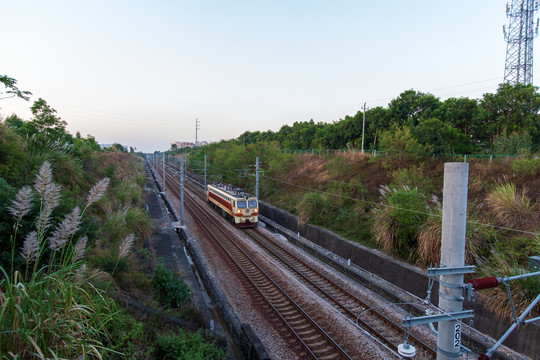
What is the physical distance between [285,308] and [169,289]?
386cm

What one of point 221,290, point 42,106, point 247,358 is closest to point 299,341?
point 247,358

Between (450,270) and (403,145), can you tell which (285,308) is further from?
(403,145)

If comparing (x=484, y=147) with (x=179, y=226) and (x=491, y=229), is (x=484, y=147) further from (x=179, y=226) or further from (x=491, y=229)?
(x=179, y=226)

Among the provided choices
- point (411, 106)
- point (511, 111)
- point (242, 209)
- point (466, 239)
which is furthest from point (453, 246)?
point (411, 106)

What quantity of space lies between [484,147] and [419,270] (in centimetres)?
1628

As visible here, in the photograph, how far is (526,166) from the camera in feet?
44.7

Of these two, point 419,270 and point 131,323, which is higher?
point 131,323

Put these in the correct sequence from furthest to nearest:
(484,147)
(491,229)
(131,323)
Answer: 1. (484,147)
2. (491,229)
3. (131,323)

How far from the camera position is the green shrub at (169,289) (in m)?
8.77

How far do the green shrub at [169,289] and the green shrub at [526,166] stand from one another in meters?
14.7

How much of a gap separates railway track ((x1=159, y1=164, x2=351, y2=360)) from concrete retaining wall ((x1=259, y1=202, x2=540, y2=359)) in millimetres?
3401

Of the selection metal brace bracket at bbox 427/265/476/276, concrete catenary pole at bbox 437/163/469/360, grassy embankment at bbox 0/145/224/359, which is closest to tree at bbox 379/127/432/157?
grassy embankment at bbox 0/145/224/359

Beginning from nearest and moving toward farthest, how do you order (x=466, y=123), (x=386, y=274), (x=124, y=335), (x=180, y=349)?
(x=124, y=335) → (x=180, y=349) → (x=386, y=274) → (x=466, y=123)

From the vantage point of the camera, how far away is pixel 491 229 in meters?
10.8
